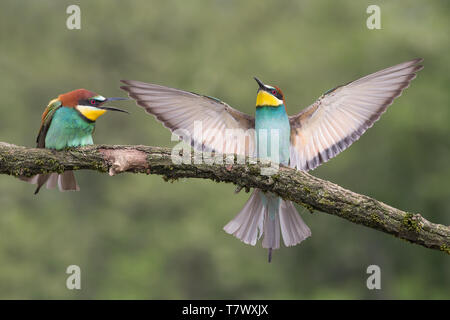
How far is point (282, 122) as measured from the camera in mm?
4449

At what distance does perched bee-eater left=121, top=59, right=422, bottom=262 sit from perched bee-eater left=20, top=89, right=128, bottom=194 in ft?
1.02

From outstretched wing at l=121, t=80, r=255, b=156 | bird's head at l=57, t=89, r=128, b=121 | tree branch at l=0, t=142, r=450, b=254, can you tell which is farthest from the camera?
outstretched wing at l=121, t=80, r=255, b=156

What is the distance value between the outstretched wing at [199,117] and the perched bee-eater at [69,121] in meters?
0.30

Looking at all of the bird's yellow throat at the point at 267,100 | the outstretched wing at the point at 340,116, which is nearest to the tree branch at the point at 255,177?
the outstretched wing at the point at 340,116

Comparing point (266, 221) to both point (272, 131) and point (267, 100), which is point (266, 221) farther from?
point (267, 100)

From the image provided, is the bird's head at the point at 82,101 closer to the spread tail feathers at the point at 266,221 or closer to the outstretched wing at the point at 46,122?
the outstretched wing at the point at 46,122

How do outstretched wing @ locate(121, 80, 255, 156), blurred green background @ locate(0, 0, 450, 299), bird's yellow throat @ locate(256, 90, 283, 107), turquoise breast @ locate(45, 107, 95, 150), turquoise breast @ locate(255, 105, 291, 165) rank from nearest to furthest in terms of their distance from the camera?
turquoise breast @ locate(45, 107, 95, 150)
outstretched wing @ locate(121, 80, 255, 156)
turquoise breast @ locate(255, 105, 291, 165)
bird's yellow throat @ locate(256, 90, 283, 107)
blurred green background @ locate(0, 0, 450, 299)

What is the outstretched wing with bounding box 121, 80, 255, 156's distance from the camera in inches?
168

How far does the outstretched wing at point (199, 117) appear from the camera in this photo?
14.0 ft

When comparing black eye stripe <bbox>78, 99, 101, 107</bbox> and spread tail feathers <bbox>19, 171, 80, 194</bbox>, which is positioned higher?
black eye stripe <bbox>78, 99, 101, 107</bbox>

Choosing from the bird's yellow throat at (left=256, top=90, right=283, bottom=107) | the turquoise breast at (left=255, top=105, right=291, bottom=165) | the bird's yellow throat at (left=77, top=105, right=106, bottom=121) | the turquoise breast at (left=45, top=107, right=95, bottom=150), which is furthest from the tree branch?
the bird's yellow throat at (left=256, top=90, right=283, bottom=107)

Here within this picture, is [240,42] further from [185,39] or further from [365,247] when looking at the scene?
[365,247]

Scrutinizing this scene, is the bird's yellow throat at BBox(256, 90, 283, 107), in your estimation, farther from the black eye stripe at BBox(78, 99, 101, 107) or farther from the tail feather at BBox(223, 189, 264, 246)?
the black eye stripe at BBox(78, 99, 101, 107)

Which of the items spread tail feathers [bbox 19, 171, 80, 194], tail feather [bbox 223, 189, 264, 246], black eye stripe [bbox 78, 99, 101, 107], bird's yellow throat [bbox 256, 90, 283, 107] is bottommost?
tail feather [bbox 223, 189, 264, 246]
